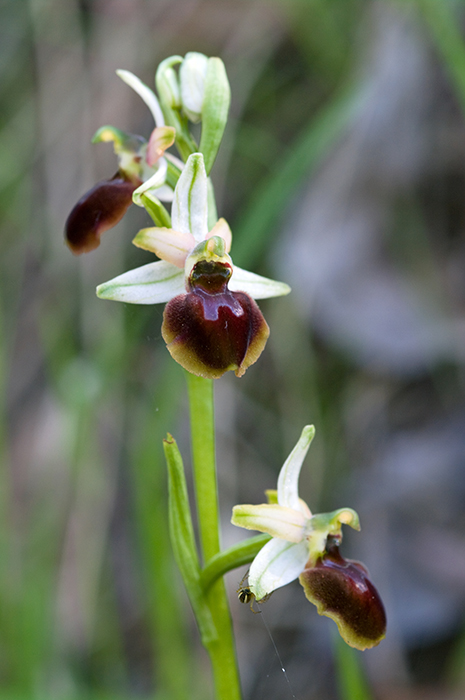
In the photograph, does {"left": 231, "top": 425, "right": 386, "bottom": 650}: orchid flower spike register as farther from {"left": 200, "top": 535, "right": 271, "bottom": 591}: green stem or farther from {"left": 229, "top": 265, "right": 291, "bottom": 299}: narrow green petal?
{"left": 229, "top": 265, "right": 291, "bottom": 299}: narrow green petal

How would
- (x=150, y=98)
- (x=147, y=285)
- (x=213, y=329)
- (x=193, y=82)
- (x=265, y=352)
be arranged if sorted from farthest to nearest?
(x=265, y=352) → (x=150, y=98) → (x=193, y=82) → (x=147, y=285) → (x=213, y=329)

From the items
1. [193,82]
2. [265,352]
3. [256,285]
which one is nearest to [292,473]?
[256,285]

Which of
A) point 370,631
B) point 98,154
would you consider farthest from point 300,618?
point 98,154

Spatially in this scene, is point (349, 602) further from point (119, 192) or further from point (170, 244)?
point (119, 192)

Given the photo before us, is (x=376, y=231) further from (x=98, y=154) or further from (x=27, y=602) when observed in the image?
(x=27, y=602)

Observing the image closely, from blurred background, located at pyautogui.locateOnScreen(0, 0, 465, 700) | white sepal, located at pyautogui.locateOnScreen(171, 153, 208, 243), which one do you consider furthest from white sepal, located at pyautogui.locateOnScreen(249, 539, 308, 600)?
blurred background, located at pyautogui.locateOnScreen(0, 0, 465, 700)

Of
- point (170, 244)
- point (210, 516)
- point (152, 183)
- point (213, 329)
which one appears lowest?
point (210, 516)
